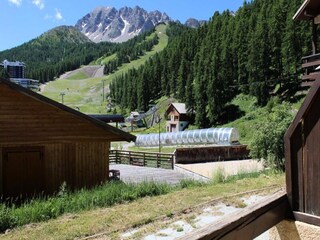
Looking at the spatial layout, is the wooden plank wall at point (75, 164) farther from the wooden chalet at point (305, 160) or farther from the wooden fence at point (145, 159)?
the wooden fence at point (145, 159)

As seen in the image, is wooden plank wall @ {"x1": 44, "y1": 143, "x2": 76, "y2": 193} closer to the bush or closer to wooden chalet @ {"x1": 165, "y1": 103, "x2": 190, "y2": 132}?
the bush

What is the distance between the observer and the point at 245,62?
6425 cm

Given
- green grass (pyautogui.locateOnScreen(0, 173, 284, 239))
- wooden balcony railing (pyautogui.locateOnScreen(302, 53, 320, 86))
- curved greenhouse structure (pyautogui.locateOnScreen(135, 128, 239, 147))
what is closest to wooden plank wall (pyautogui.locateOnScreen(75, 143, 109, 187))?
green grass (pyautogui.locateOnScreen(0, 173, 284, 239))

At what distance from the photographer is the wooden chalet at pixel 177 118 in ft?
227

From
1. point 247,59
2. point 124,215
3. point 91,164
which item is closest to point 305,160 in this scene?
point 124,215

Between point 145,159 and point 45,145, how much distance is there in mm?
17345

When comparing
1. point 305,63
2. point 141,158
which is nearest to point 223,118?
point 141,158

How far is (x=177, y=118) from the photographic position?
69.8 m

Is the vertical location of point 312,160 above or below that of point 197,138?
below

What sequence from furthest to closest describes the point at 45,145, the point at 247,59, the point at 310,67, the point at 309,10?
the point at 247,59 < the point at 309,10 < the point at 45,145 < the point at 310,67

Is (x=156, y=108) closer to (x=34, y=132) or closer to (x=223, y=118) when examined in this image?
(x=223, y=118)

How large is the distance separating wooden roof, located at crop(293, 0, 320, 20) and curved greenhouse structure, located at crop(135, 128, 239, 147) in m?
28.0

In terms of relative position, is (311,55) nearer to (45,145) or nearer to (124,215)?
Result: (124,215)

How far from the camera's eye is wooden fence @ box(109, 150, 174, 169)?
29.5 metres
